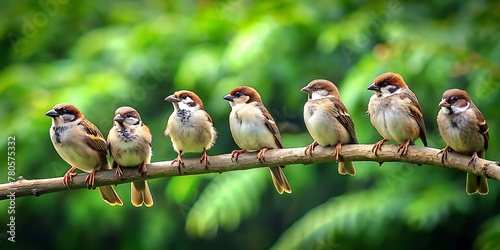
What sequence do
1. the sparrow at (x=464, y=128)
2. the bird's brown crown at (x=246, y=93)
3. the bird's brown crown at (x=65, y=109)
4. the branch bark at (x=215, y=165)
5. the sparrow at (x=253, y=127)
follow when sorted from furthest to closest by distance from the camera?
the bird's brown crown at (x=246, y=93), the sparrow at (x=253, y=127), the bird's brown crown at (x=65, y=109), the sparrow at (x=464, y=128), the branch bark at (x=215, y=165)

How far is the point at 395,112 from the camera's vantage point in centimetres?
492

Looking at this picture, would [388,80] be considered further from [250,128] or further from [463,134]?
[250,128]

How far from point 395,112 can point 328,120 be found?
1.78 ft

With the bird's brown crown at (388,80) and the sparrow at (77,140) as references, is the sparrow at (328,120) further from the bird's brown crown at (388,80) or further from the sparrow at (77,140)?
the sparrow at (77,140)

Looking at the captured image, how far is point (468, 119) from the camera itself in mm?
4730

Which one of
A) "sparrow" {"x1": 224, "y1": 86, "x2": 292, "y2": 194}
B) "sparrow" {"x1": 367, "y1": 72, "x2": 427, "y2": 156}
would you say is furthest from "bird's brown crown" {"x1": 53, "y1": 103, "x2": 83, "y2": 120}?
"sparrow" {"x1": 367, "y1": 72, "x2": 427, "y2": 156}

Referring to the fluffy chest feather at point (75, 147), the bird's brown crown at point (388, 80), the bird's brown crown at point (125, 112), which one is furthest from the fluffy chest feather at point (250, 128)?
the fluffy chest feather at point (75, 147)

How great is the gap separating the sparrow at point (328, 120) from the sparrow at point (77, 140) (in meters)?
1.74

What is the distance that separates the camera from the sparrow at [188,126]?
17.5ft

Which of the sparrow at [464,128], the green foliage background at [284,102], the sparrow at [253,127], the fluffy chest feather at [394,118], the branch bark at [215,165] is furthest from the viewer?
the green foliage background at [284,102]

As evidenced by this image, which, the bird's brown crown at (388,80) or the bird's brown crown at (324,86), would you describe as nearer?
the bird's brown crown at (388,80)

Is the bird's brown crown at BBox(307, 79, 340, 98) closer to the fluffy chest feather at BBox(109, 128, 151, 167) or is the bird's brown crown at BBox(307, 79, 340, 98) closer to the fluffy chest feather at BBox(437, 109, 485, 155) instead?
the fluffy chest feather at BBox(437, 109, 485, 155)

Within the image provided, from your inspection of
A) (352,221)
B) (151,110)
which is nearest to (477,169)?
(352,221)

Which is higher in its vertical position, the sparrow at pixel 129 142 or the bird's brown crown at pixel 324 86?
the bird's brown crown at pixel 324 86
